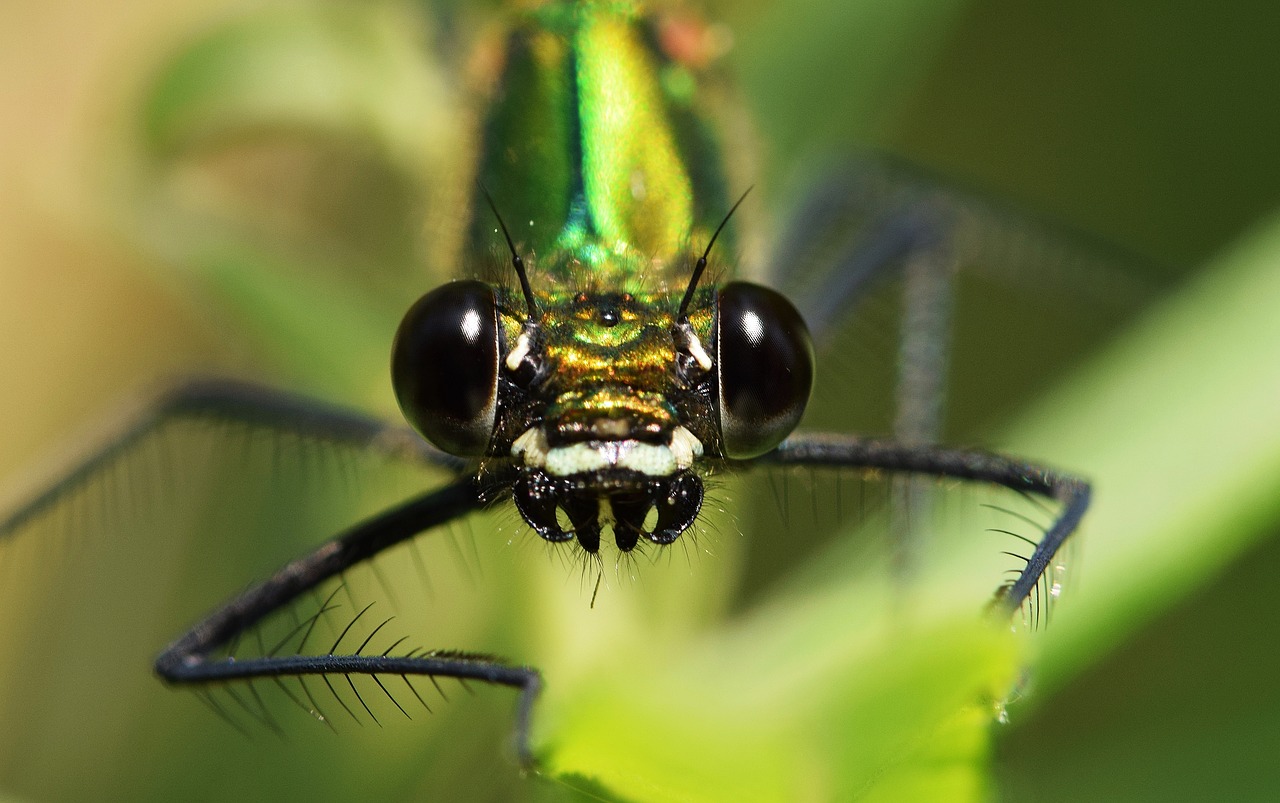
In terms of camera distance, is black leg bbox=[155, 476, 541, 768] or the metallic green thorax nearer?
black leg bbox=[155, 476, 541, 768]

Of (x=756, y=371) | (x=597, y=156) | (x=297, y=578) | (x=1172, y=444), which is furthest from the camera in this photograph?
(x=597, y=156)

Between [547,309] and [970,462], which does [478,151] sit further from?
[970,462]

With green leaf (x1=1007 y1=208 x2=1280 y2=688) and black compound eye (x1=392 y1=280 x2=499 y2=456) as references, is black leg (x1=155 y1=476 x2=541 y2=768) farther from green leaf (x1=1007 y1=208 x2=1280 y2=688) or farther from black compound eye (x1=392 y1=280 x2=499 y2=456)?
green leaf (x1=1007 y1=208 x2=1280 y2=688)

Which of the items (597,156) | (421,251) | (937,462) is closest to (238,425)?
(421,251)

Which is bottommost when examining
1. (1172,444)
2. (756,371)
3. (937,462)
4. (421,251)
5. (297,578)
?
(297,578)

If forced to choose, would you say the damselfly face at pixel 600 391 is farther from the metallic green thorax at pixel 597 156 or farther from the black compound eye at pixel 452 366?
the metallic green thorax at pixel 597 156

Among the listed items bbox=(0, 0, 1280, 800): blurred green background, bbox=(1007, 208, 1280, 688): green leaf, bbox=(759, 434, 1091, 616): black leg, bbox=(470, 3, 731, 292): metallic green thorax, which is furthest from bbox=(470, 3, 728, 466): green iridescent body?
bbox=(1007, 208, 1280, 688): green leaf

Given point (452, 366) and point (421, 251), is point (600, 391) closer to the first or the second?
point (452, 366)
